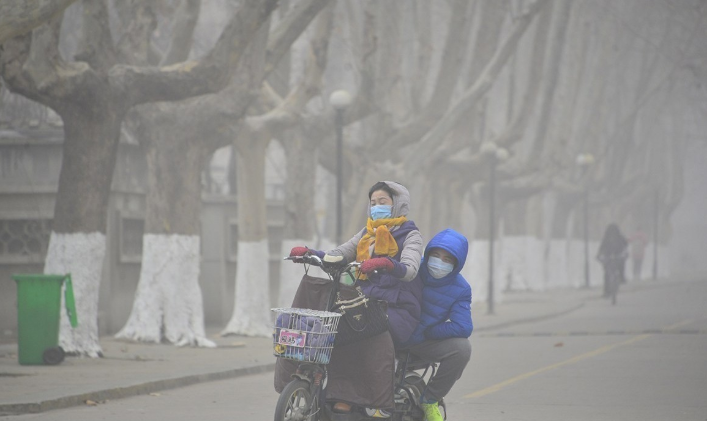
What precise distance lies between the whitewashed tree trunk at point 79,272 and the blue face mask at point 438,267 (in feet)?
29.4

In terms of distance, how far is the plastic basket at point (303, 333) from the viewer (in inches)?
318

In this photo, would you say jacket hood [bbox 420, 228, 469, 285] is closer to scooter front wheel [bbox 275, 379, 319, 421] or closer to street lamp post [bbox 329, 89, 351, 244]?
scooter front wheel [bbox 275, 379, 319, 421]

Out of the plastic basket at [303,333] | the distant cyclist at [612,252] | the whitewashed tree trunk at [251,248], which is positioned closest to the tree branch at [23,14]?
the plastic basket at [303,333]

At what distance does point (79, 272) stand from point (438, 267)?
9.22 m

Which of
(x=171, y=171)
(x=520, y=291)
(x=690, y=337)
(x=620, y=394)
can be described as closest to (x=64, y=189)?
(x=171, y=171)

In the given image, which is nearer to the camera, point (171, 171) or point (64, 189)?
point (64, 189)

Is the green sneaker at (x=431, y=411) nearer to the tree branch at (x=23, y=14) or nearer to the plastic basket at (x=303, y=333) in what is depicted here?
the plastic basket at (x=303, y=333)

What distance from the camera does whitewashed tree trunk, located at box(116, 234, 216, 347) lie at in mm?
19797

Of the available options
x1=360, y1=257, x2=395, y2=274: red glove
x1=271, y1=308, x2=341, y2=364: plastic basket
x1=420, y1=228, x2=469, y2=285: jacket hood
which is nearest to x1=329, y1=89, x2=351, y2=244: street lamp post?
x1=420, y1=228, x2=469, y2=285: jacket hood

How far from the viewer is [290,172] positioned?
25.1 metres

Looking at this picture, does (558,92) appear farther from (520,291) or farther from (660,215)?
(660,215)

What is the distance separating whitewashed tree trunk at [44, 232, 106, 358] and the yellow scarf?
870cm

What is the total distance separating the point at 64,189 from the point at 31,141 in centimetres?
513

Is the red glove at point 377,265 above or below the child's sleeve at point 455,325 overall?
above
